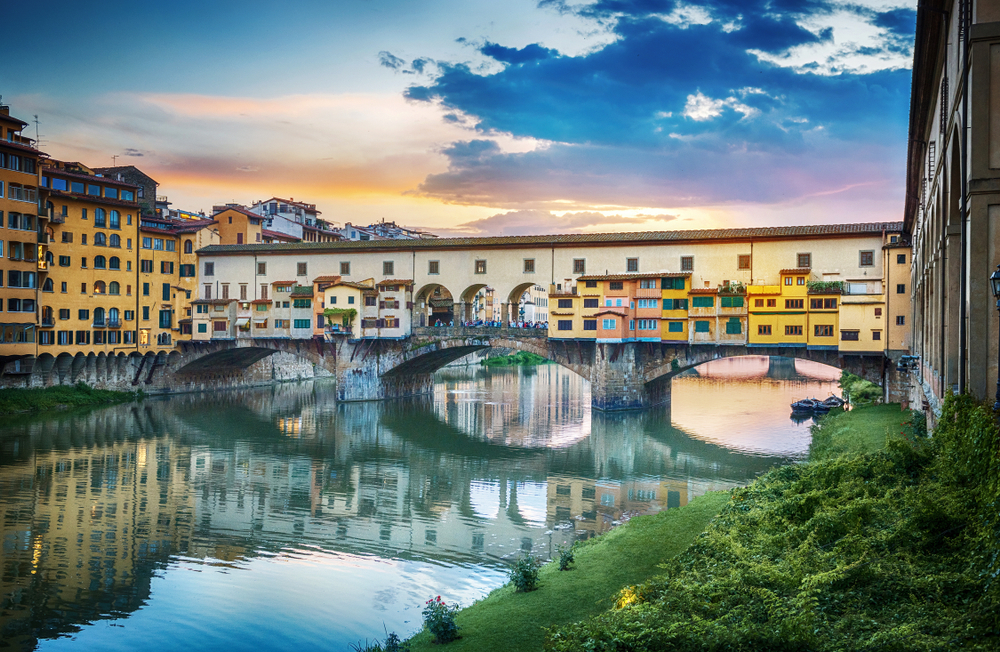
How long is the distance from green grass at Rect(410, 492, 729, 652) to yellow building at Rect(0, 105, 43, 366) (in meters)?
38.5

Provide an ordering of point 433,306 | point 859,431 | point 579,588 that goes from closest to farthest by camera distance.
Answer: point 579,588 < point 859,431 < point 433,306

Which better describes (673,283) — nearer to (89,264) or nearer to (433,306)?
(433,306)

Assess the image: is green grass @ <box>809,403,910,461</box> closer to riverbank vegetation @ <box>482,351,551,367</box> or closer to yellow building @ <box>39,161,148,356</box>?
yellow building @ <box>39,161,148,356</box>

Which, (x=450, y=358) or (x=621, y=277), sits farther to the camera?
(x=450, y=358)

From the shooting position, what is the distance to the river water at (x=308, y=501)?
1591 centimetres

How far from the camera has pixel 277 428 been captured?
41750 mm

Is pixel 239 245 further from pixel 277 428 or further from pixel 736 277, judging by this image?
pixel 736 277

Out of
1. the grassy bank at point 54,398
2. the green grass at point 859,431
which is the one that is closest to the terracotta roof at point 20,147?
the grassy bank at point 54,398

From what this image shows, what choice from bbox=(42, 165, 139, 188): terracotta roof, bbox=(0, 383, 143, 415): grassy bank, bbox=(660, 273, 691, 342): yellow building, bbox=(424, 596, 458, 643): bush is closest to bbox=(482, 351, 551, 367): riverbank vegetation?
bbox=(660, 273, 691, 342): yellow building

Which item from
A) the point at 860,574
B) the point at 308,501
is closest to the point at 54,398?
the point at 308,501

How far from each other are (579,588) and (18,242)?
136 ft

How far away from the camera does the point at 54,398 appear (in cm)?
4544

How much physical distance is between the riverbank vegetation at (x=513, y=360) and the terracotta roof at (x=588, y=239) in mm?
32779

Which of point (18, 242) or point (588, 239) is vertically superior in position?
point (588, 239)
